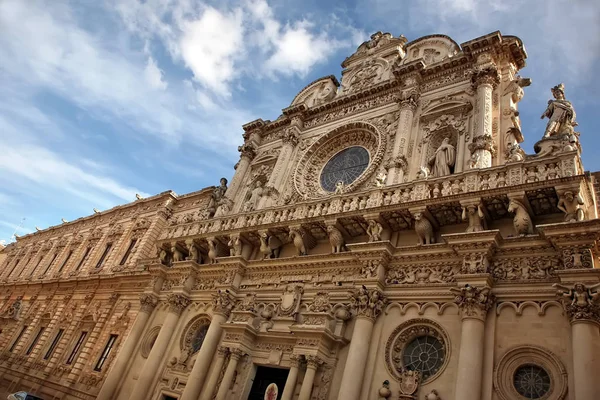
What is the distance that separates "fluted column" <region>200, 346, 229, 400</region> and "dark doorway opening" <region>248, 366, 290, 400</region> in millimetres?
1223

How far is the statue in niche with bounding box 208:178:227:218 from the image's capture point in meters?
21.5

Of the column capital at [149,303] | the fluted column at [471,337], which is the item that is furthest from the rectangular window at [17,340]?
the fluted column at [471,337]

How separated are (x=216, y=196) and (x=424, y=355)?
14.5 metres

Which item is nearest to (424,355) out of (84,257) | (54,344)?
(54,344)

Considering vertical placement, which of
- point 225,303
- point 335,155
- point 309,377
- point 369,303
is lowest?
point 309,377

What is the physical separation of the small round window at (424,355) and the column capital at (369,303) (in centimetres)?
116

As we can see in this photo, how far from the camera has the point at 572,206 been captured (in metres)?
9.35

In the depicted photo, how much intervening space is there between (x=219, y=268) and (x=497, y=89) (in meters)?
12.3

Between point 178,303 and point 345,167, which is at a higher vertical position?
point 345,167

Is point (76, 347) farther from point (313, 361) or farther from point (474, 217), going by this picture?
point (474, 217)

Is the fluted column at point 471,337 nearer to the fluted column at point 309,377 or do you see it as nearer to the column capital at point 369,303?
the column capital at point 369,303

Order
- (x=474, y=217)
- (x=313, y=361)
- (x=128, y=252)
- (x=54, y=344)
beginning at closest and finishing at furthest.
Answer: (x=474, y=217)
(x=313, y=361)
(x=54, y=344)
(x=128, y=252)

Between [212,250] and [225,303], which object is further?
[212,250]

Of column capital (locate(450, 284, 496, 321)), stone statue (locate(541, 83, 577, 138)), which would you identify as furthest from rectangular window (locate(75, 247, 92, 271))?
stone statue (locate(541, 83, 577, 138))
